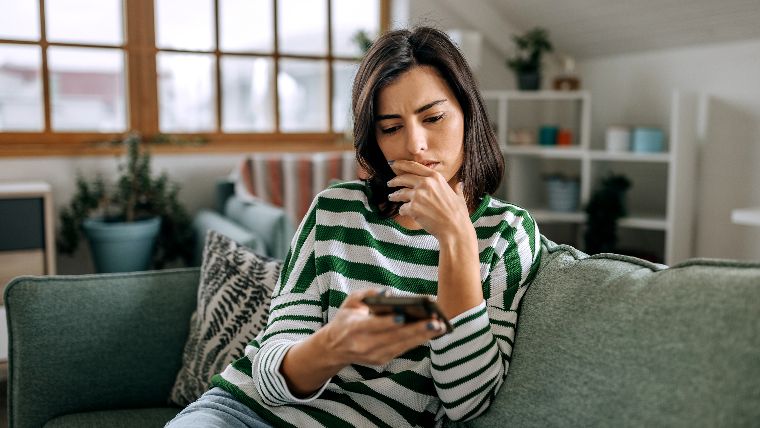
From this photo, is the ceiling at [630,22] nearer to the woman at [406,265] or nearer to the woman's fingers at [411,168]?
the woman at [406,265]

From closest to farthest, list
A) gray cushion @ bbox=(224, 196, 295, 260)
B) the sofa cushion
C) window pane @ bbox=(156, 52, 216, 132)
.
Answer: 1. the sofa cushion
2. gray cushion @ bbox=(224, 196, 295, 260)
3. window pane @ bbox=(156, 52, 216, 132)

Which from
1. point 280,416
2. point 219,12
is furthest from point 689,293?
point 219,12

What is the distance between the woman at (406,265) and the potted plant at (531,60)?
8.89 feet

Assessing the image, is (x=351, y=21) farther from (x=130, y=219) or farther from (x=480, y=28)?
(x=130, y=219)

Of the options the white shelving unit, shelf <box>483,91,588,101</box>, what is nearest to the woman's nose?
the white shelving unit

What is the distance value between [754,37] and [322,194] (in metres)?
2.62

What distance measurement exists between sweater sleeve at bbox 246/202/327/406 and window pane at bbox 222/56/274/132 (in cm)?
269

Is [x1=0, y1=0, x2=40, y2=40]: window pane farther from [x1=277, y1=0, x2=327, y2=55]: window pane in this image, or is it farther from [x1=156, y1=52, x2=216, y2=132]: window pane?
[x1=277, y1=0, x2=327, y2=55]: window pane

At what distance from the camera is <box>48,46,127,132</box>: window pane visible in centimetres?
342

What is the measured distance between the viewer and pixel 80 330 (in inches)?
59.9

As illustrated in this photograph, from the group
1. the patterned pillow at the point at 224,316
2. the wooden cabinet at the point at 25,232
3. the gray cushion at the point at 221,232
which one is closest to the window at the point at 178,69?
the wooden cabinet at the point at 25,232

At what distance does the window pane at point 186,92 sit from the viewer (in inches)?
143

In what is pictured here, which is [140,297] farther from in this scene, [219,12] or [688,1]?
[688,1]

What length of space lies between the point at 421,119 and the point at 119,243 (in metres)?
2.24
